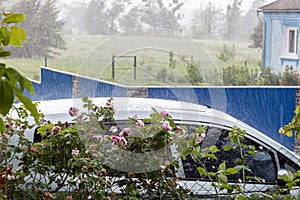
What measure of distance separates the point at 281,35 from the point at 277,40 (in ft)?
0.24

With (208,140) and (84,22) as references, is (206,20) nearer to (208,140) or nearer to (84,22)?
(84,22)

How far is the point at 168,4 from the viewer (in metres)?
3.73

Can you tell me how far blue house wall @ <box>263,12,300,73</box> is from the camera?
3.94 m

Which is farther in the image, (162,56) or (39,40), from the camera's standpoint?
(39,40)

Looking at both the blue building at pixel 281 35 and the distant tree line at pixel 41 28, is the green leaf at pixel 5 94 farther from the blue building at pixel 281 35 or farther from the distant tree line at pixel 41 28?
the distant tree line at pixel 41 28

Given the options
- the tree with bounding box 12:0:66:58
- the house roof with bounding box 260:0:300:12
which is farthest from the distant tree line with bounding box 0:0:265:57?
the house roof with bounding box 260:0:300:12

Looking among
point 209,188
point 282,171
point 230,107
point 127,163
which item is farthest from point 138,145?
point 230,107

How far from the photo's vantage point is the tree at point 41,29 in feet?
13.7

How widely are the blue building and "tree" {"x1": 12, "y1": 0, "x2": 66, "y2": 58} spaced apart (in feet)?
4.91

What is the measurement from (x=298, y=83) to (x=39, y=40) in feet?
6.26

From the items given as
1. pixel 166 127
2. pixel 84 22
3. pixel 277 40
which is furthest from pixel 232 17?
pixel 166 127

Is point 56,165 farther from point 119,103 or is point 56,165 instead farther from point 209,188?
point 209,188

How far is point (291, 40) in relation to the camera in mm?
4012

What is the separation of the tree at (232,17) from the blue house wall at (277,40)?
8.6 inches
